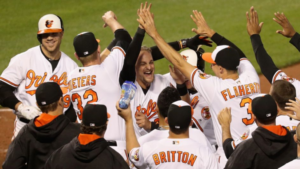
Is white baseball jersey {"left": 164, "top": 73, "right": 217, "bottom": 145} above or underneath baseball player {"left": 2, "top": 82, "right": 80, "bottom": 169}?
underneath

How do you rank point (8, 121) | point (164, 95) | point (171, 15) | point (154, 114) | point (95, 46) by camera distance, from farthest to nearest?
point (171, 15) < point (8, 121) < point (154, 114) < point (95, 46) < point (164, 95)

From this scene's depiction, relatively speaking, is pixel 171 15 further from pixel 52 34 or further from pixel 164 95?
pixel 164 95

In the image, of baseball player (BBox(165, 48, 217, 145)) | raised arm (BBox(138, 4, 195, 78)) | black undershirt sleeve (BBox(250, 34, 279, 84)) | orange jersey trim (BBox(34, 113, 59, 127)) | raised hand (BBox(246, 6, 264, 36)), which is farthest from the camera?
baseball player (BBox(165, 48, 217, 145))

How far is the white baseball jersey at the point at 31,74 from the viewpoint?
6203 mm

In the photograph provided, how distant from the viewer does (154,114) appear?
602cm

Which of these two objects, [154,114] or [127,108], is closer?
[127,108]

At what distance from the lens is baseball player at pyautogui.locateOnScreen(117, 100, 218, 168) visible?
4277 millimetres

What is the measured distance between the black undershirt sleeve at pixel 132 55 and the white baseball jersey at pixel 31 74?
3.54ft

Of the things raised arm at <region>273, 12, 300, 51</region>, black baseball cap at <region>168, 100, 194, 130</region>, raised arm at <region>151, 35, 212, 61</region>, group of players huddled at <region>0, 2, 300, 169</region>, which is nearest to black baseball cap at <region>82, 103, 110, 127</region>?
group of players huddled at <region>0, 2, 300, 169</region>

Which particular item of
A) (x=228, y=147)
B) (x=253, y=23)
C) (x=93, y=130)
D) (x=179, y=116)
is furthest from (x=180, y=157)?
(x=253, y=23)

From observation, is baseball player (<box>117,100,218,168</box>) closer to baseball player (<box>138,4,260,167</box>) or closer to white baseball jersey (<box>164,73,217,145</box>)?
baseball player (<box>138,4,260,167</box>)

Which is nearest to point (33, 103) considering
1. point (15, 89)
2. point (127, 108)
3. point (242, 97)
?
point (15, 89)

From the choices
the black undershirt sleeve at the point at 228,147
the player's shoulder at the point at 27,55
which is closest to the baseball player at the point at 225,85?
the black undershirt sleeve at the point at 228,147

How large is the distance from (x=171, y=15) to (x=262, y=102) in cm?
1028
